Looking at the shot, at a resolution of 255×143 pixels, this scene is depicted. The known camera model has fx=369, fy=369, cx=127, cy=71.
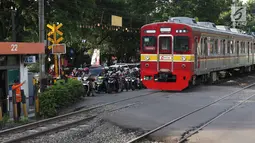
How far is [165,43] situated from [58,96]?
6.50 m

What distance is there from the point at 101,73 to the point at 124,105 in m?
6.98

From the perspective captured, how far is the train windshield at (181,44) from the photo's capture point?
16.8 meters

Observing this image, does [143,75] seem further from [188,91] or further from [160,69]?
[188,91]

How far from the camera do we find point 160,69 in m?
17.3

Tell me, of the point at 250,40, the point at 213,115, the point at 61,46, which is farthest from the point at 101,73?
the point at 250,40

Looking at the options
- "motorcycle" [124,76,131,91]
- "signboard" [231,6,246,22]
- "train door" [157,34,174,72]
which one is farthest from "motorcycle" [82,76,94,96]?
"signboard" [231,6,246,22]

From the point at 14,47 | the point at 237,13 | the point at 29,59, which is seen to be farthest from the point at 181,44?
the point at 237,13

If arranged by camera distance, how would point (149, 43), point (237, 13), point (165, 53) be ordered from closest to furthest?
point (165, 53) → point (149, 43) → point (237, 13)

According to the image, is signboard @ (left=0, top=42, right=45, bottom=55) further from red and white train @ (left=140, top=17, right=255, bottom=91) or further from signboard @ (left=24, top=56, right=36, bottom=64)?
red and white train @ (left=140, top=17, right=255, bottom=91)

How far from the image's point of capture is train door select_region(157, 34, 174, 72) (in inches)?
673

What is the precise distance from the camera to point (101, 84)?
58.9 feet

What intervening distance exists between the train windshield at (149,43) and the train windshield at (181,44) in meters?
1.04

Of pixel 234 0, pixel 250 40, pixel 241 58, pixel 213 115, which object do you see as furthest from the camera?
pixel 234 0

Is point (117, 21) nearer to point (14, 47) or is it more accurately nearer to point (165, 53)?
point (165, 53)
